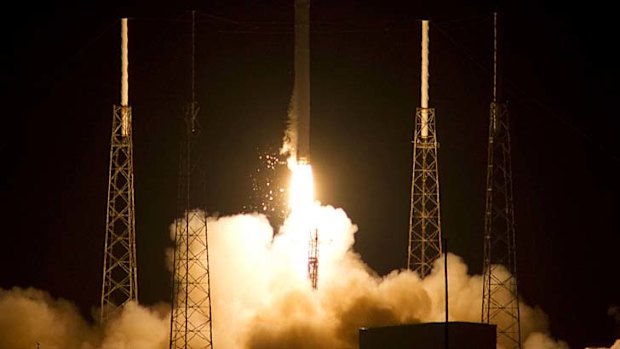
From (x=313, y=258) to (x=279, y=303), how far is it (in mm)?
1503

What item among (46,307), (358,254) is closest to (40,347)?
(46,307)

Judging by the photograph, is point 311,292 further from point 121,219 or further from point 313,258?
point 121,219

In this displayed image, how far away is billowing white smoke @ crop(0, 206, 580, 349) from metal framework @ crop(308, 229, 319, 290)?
23 cm

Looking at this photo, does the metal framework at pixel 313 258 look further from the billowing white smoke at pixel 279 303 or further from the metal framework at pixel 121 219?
the metal framework at pixel 121 219

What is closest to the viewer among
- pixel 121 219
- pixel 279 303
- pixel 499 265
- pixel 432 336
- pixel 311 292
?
pixel 432 336

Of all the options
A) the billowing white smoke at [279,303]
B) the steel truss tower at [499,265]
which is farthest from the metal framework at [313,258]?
the steel truss tower at [499,265]

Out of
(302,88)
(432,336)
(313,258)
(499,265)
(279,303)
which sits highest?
(302,88)

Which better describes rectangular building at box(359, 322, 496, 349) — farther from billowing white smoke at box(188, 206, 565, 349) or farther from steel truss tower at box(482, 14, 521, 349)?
billowing white smoke at box(188, 206, 565, 349)

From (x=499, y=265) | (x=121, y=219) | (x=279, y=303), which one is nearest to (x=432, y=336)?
(x=279, y=303)

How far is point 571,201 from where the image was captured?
54.4m

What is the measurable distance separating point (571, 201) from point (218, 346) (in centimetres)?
1376

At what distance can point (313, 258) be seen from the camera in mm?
46188

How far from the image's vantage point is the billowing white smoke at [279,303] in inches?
1775

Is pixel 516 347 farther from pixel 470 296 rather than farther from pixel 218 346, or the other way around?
pixel 218 346
